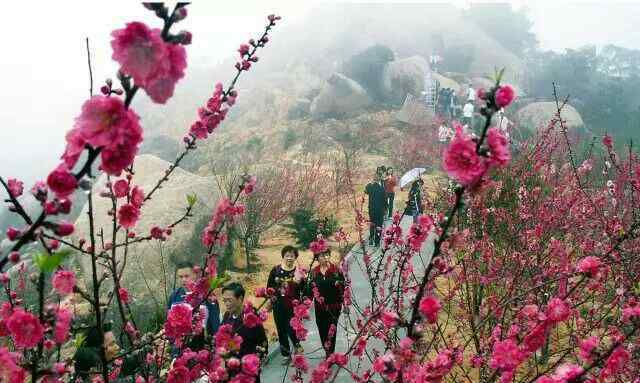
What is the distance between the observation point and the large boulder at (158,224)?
6664 mm

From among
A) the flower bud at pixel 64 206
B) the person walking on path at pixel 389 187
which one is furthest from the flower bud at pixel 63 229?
the person walking on path at pixel 389 187

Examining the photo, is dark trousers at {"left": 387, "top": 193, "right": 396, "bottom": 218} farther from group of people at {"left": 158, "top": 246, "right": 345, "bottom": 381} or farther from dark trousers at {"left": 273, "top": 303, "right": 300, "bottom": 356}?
dark trousers at {"left": 273, "top": 303, "right": 300, "bottom": 356}

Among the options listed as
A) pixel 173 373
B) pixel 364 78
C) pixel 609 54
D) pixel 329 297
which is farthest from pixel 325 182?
pixel 609 54

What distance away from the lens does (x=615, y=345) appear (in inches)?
54.6

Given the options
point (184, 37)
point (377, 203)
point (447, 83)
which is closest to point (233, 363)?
point (184, 37)

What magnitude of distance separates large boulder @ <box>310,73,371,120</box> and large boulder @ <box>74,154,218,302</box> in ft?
50.3

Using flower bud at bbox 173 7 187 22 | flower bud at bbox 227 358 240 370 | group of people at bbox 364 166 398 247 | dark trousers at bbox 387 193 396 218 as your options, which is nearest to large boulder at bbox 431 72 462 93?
dark trousers at bbox 387 193 396 218

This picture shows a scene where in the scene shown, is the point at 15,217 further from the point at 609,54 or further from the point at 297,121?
the point at 609,54

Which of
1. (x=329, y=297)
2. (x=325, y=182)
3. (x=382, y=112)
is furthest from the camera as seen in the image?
(x=382, y=112)

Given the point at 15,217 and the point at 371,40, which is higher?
the point at 371,40

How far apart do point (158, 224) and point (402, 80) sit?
70.1 ft

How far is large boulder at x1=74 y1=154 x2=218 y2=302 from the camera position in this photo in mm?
6664

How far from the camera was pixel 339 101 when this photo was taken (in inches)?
958

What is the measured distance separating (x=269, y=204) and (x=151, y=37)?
9263mm
